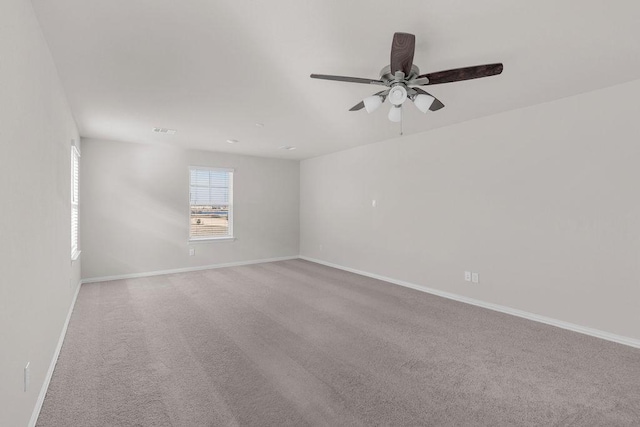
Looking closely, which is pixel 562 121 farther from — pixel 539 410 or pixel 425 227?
pixel 539 410

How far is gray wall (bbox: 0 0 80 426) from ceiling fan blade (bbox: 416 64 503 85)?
8.11 ft

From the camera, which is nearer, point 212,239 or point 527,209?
point 527,209

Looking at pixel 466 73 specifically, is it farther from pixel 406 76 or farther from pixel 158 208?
pixel 158 208

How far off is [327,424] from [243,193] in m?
5.72

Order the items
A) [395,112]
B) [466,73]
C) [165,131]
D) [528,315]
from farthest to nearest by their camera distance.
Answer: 1. [165,131]
2. [528,315]
3. [395,112]
4. [466,73]

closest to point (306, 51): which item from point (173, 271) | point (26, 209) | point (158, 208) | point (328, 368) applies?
point (26, 209)

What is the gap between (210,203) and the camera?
22.1ft

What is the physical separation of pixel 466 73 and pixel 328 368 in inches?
97.8

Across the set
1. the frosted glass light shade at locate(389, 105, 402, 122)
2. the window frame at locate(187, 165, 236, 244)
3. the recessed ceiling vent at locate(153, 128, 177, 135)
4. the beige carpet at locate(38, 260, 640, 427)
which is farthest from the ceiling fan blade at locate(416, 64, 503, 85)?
the window frame at locate(187, 165, 236, 244)

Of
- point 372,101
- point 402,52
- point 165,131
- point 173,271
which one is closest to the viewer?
point 402,52

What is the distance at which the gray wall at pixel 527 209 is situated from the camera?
10.3 ft

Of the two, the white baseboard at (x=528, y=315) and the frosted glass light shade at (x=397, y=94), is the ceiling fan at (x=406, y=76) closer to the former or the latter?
the frosted glass light shade at (x=397, y=94)

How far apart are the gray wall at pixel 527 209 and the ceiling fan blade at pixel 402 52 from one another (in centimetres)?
241

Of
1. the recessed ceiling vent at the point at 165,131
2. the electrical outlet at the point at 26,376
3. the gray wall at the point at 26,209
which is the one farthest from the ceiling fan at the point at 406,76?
the recessed ceiling vent at the point at 165,131
